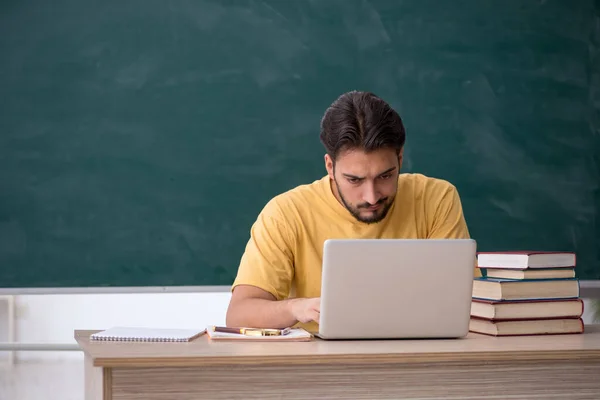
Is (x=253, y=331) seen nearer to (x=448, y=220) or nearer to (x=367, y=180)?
(x=367, y=180)

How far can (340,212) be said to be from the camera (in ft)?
8.13

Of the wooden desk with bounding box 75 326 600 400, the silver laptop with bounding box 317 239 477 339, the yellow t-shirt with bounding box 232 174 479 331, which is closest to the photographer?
the wooden desk with bounding box 75 326 600 400

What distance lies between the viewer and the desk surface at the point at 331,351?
4.94 feet

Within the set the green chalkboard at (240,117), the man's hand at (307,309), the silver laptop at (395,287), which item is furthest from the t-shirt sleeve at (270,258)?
the green chalkboard at (240,117)

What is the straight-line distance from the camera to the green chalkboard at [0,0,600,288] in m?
3.11

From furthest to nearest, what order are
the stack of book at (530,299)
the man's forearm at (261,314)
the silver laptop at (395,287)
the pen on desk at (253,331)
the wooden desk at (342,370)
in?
1. the man's forearm at (261,314)
2. the stack of book at (530,299)
3. the pen on desk at (253,331)
4. the silver laptop at (395,287)
5. the wooden desk at (342,370)

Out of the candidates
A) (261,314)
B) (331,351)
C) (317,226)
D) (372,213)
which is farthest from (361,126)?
(331,351)

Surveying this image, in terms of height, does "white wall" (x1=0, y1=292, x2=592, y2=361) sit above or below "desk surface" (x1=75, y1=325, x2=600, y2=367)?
above

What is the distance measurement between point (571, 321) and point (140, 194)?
183cm

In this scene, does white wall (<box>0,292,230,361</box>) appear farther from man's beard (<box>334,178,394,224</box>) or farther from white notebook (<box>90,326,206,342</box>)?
white notebook (<box>90,326,206,342</box>)

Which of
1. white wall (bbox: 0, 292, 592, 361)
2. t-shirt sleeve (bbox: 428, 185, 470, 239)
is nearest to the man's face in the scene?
t-shirt sleeve (bbox: 428, 185, 470, 239)

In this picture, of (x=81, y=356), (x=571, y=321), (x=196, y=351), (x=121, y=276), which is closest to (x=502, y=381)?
(x=571, y=321)

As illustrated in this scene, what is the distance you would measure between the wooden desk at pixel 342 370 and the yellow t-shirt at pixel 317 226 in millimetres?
685

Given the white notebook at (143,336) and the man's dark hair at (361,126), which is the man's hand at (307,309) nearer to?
→ the white notebook at (143,336)
